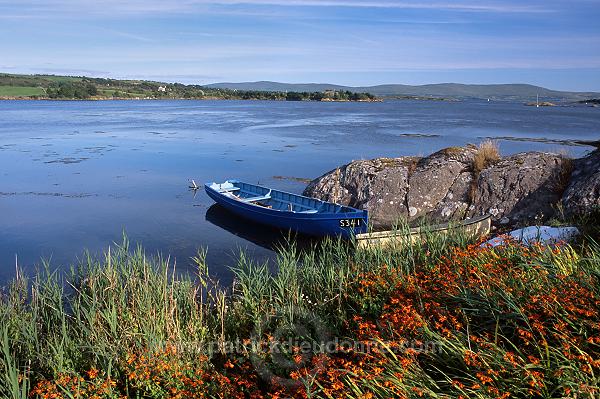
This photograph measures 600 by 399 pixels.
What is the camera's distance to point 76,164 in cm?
2970

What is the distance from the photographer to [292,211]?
1636 cm

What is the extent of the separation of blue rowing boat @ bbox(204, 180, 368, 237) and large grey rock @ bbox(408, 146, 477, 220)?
8.23 feet

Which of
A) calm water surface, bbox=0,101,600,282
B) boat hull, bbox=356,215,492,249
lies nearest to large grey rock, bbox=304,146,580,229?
boat hull, bbox=356,215,492,249

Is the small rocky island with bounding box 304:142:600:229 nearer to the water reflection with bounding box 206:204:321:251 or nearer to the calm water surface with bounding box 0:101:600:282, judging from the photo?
the water reflection with bounding box 206:204:321:251

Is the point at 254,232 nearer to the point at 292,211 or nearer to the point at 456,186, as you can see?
the point at 292,211

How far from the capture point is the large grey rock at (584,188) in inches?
511

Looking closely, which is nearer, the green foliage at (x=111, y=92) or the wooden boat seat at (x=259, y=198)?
the wooden boat seat at (x=259, y=198)

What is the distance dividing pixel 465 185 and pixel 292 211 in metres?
5.41

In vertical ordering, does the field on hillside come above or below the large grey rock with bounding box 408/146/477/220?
above

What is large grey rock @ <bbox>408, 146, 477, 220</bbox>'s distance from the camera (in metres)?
16.4

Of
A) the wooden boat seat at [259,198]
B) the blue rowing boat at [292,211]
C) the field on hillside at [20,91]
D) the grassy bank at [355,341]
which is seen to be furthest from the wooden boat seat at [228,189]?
the field on hillside at [20,91]

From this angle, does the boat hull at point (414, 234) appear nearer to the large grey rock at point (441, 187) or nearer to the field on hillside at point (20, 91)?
the large grey rock at point (441, 187)

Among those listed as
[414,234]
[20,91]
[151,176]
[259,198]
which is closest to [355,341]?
[414,234]

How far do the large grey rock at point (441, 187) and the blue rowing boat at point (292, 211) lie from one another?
2509 mm
